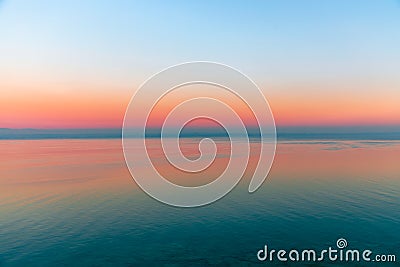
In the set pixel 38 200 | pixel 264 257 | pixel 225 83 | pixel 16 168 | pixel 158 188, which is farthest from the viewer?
pixel 16 168

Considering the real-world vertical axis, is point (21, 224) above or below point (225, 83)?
below

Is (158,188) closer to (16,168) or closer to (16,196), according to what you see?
(16,196)

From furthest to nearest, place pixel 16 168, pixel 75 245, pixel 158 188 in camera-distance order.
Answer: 1. pixel 16 168
2. pixel 158 188
3. pixel 75 245

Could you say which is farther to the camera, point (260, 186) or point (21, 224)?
point (260, 186)

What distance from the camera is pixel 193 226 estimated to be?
60.1 ft

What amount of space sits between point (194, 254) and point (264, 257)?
3.57 metres

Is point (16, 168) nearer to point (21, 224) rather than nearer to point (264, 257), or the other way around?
point (21, 224)

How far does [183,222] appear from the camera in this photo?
19.2 m

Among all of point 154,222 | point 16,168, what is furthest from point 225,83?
point 16,168

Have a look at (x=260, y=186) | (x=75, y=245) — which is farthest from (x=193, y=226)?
(x=260, y=186)

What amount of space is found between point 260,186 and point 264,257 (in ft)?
42.4

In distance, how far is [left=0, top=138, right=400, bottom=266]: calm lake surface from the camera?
591 inches

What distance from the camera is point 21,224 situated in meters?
17.9

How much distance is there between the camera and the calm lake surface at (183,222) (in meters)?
15.0
